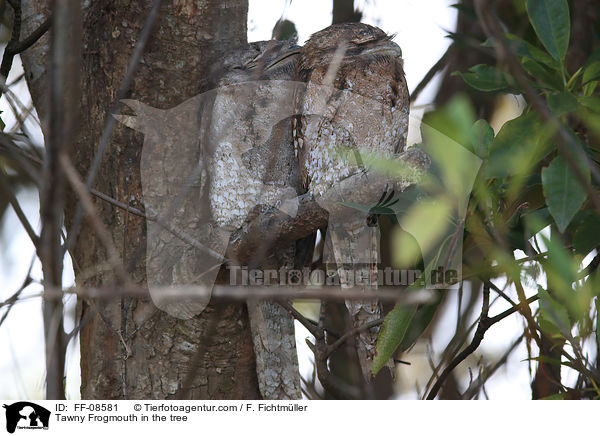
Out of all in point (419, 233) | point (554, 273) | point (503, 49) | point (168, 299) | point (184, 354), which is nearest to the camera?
point (503, 49)

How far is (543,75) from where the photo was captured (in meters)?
1.02

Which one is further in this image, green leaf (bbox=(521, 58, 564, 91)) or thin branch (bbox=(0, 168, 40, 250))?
green leaf (bbox=(521, 58, 564, 91))

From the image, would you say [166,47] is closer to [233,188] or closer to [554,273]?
[233,188]

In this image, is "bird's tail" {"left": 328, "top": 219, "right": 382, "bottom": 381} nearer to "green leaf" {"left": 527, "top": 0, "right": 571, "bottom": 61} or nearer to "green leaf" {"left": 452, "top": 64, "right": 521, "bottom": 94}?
"green leaf" {"left": 452, "top": 64, "right": 521, "bottom": 94}

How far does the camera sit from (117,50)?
58.2 inches

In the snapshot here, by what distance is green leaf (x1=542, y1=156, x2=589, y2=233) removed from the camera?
0.88m

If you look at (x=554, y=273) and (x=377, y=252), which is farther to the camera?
(x=377, y=252)

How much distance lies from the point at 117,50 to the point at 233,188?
0.46m

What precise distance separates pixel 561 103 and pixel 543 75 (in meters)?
0.10

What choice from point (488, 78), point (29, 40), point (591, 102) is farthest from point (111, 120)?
point (591, 102)

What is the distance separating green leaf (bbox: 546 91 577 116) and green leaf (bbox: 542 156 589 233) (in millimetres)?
77

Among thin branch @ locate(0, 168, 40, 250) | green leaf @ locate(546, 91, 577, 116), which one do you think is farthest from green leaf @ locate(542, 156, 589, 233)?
thin branch @ locate(0, 168, 40, 250)
